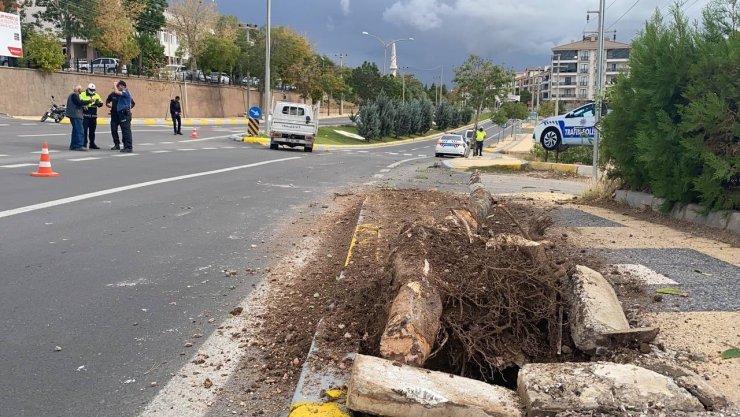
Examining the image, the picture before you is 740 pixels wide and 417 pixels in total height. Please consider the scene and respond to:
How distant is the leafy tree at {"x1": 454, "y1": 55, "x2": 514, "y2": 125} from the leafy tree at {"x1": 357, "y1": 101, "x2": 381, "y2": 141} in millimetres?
10864

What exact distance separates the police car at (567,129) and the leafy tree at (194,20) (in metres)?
42.5

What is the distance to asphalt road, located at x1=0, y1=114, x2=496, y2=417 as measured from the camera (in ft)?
12.3

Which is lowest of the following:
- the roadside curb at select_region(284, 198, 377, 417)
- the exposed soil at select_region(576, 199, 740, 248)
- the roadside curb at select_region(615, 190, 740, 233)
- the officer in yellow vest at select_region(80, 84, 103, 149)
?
the roadside curb at select_region(284, 198, 377, 417)

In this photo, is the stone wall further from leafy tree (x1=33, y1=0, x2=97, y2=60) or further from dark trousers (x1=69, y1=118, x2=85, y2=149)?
dark trousers (x1=69, y1=118, x2=85, y2=149)

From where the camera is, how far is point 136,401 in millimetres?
3512

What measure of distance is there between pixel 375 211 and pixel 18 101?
36820 millimetres

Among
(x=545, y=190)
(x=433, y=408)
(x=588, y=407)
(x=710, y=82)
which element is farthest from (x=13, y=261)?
(x=545, y=190)

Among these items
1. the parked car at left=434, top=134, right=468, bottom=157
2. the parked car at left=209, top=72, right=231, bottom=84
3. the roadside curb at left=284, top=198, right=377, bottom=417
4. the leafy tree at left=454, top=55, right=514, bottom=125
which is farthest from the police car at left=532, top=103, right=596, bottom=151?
the parked car at left=209, top=72, right=231, bottom=84

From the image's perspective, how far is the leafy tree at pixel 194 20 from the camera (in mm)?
57656

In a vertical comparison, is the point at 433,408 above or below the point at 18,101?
below

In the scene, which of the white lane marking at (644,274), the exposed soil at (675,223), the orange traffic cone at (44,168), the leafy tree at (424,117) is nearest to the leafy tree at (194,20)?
the leafy tree at (424,117)

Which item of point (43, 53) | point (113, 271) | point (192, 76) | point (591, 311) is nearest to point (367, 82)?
point (192, 76)

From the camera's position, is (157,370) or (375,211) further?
(375,211)

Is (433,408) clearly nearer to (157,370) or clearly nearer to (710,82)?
(157,370)
